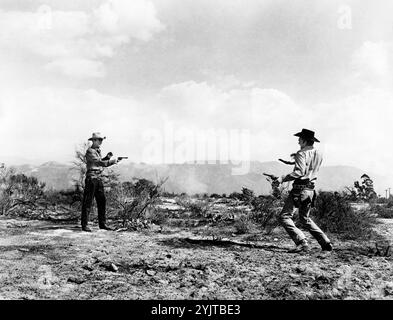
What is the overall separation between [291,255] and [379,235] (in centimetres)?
303

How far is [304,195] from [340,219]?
2.63 meters

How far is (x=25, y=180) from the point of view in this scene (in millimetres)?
12344

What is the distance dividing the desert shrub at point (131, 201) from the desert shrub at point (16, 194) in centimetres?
247

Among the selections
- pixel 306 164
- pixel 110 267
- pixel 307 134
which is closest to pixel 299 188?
pixel 306 164

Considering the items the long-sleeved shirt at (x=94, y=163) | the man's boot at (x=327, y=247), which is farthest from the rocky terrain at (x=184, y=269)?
the long-sleeved shirt at (x=94, y=163)

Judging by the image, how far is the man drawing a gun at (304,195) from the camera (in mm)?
5438

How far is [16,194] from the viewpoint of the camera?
10633mm

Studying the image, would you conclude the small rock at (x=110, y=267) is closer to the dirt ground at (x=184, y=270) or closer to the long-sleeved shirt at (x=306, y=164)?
the dirt ground at (x=184, y=270)

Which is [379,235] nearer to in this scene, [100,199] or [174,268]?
[174,268]

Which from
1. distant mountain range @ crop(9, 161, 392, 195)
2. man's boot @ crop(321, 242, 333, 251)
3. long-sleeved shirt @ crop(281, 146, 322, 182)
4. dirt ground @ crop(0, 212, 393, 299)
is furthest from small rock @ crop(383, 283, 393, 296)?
distant mountain range @ crop(9, 161, 392, 195)

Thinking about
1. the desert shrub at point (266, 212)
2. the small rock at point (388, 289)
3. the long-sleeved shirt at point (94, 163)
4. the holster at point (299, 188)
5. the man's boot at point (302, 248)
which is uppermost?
the long-sleeved shirt at point (94, 163)

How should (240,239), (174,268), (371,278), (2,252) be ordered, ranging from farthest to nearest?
(240,239), (2,252), (174,268), (371,278)
